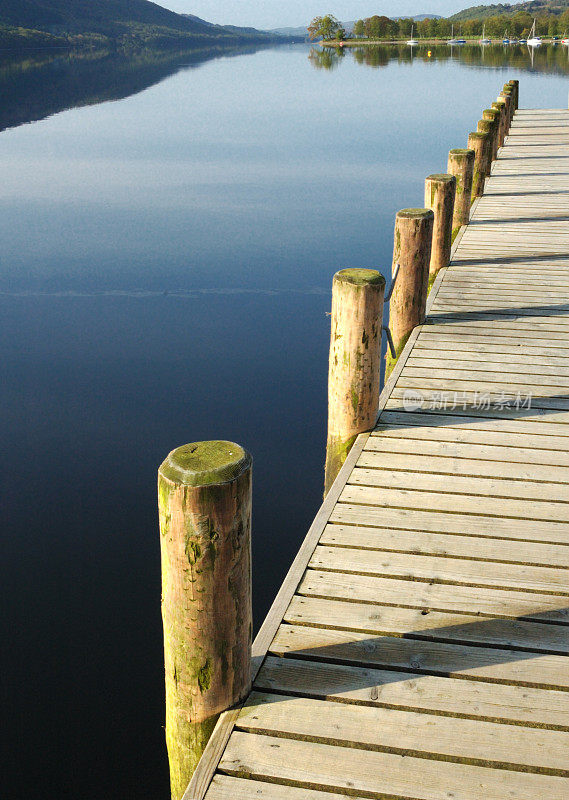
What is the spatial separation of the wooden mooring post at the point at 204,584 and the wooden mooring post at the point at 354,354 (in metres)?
2.01

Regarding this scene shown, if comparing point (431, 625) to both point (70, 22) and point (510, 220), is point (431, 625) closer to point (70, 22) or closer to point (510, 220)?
point (510, 220)

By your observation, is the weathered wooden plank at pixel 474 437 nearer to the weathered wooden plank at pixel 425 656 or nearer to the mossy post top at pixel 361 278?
the mossy post top at pixel 361 278

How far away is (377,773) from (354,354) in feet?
8.21

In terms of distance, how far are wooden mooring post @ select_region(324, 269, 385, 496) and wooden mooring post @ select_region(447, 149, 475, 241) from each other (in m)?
5.38

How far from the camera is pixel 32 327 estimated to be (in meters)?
11.4

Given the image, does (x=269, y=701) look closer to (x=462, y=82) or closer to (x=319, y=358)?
(x=319, y=358)

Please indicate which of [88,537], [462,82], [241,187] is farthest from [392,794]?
[462,82]

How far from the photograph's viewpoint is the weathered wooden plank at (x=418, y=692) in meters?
2.61

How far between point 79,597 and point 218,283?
8.33m

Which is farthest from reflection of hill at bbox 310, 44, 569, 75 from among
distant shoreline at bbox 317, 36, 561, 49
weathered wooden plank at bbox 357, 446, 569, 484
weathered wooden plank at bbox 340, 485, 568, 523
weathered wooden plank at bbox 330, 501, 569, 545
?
weathered wooden plank at bbox 330, 501, 569, 545

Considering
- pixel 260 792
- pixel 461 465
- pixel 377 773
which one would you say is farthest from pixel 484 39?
pixel 260 792

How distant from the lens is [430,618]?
3.05 m

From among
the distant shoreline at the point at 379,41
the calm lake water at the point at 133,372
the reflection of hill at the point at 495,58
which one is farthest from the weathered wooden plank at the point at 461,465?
the distant shoreline at the point at 379,41

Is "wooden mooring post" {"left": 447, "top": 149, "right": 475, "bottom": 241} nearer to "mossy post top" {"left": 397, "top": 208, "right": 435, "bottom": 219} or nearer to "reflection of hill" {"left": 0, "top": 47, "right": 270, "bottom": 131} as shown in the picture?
"mossy post top" {"left": 397, "top": 208, "right": 435, "bottom": 219}
